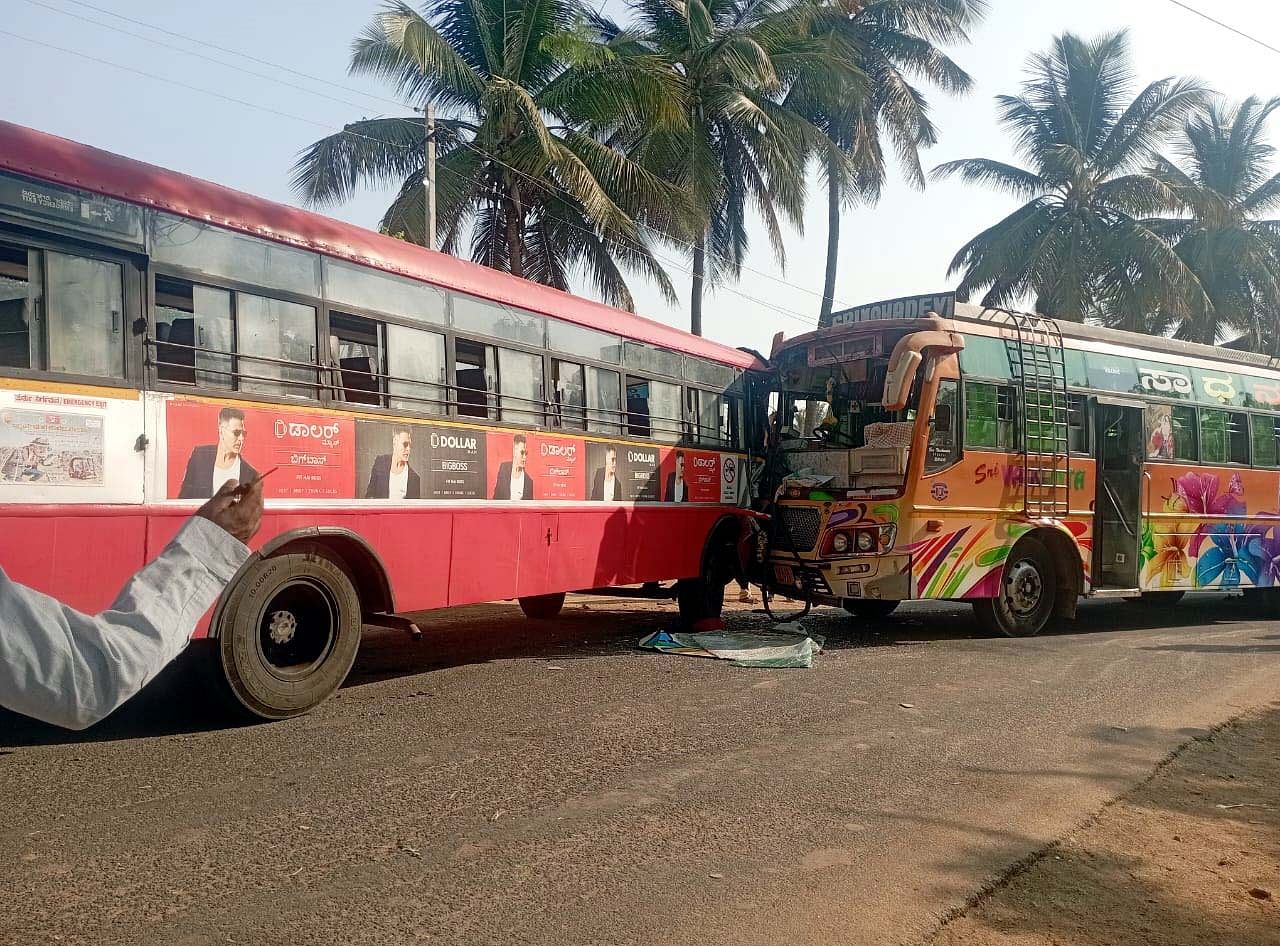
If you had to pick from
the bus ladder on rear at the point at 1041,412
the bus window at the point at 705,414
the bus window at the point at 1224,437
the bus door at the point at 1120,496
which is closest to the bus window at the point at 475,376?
the bus window at the point at 705,414

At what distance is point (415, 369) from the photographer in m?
6.63

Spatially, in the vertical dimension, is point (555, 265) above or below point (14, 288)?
above

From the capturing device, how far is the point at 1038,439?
32.1 ft

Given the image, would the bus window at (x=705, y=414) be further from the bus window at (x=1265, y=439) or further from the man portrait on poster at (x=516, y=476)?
the bus window at (x=1265, y=439)

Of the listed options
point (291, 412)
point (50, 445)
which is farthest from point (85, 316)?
point (291, 412)

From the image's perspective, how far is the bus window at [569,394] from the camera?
26.1ft

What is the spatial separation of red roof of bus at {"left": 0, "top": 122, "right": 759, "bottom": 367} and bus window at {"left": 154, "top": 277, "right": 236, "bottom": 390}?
44cm

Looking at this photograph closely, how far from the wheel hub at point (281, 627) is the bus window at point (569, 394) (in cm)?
290

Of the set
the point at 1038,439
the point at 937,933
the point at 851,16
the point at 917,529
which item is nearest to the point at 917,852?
the point at 937,933

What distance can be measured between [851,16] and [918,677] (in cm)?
2122

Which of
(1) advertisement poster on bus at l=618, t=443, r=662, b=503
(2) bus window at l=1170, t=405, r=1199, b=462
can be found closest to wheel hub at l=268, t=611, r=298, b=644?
(1) advertisement poster on bus at l=618, t=443, r=662, b=503

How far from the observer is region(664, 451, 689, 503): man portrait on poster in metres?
9.43

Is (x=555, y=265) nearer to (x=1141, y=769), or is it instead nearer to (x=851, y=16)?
(x=851, y=16)

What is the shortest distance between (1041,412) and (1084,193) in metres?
19.0
